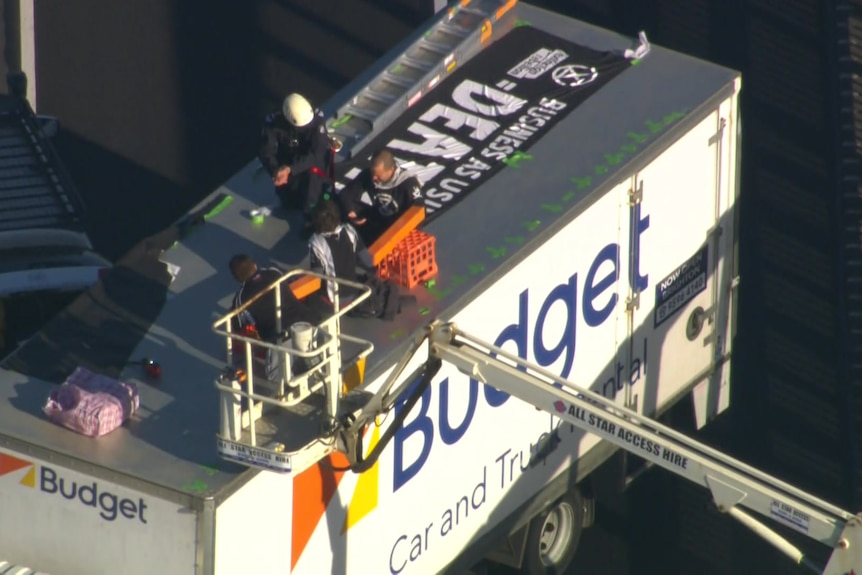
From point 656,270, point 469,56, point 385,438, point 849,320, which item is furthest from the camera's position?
point 849,320

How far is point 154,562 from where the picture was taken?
1368 cm

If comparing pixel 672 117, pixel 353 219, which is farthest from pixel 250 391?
pixel 672 117

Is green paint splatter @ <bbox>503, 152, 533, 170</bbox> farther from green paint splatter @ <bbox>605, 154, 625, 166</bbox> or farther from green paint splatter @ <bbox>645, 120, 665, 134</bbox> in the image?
green paint splatter @ <bbox>645, 120, 665, 134</bbox>

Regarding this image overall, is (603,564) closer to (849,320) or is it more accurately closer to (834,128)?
(849,320)

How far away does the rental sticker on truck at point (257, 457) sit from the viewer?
13.5 meters

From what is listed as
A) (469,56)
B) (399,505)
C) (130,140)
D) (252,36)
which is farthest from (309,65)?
(399,505)

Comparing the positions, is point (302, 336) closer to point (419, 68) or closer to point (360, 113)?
point (360, 113)

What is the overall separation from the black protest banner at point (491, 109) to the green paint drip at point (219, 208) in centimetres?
114

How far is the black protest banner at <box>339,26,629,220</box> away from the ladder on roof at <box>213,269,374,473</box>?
3179 millimetres

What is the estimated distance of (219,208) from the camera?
1744cm

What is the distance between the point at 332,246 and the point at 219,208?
7.28 feet

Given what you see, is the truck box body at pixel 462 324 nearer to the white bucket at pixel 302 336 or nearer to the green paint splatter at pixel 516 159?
A: the green paint splatter at pixel 516 159

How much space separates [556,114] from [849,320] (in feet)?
15.9

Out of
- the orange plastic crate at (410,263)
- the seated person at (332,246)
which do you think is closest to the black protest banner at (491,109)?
the orange plastic crate at (410,263)
